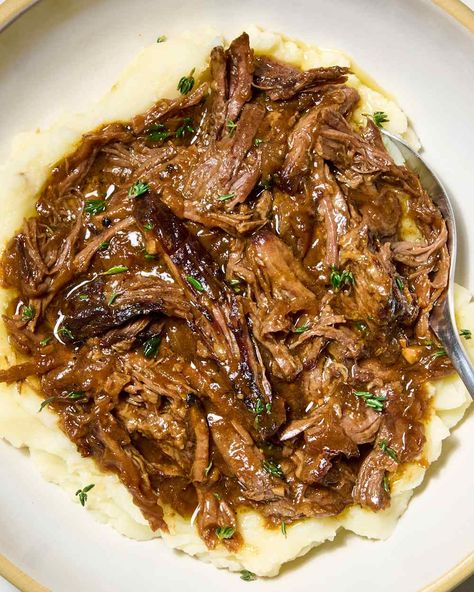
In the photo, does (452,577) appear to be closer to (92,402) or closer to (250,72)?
(92,402)

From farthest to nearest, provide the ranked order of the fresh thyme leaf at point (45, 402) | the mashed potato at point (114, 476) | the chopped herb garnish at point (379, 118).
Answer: the chopped herb garnish at point (379, 118)
the mashed potato at point (114, 476)
the fresh thyme leaf at point (45, 402)

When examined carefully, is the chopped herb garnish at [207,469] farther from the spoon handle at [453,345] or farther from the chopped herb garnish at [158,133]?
the chopped herb garnish at [158,133]

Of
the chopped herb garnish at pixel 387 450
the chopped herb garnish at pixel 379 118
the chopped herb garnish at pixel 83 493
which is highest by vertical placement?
the chopped herb garnish at pixel 379 118

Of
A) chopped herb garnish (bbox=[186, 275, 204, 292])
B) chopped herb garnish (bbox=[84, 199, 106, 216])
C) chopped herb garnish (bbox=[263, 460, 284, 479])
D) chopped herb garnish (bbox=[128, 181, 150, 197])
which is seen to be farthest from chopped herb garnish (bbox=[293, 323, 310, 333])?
chopped herb garnish (bbox=[84, 199, 106, 216])

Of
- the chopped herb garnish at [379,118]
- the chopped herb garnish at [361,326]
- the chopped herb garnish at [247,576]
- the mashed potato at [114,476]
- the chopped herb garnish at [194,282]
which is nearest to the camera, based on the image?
the chopped herb garnish at [194,282]

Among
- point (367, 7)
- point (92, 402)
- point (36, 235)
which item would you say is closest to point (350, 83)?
point (367, 7)

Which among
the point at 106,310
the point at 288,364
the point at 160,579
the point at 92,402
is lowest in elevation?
the point at 160,579

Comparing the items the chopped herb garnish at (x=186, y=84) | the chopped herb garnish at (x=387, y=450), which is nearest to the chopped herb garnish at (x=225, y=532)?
the chopped herb garnish at (x=387, y=450)
